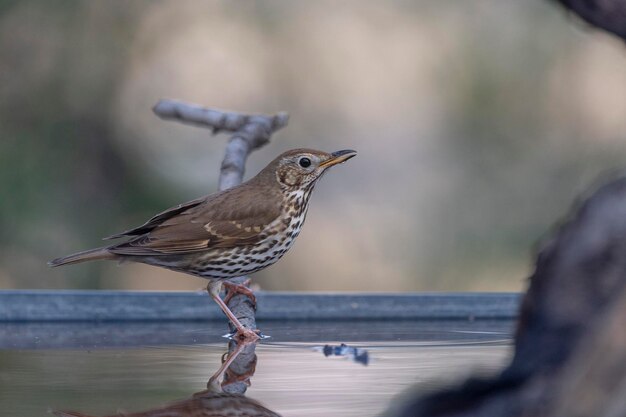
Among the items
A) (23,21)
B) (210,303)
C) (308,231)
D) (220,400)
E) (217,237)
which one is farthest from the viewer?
(308,231)

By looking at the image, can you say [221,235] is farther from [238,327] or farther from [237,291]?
[238,327]

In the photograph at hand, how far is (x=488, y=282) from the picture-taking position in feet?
24.2

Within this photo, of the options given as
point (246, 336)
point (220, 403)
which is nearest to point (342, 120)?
point (246, 336)

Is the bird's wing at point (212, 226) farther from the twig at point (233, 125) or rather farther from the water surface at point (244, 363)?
the water surface at point (244, 363)

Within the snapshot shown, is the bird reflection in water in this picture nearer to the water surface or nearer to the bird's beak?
the water surface

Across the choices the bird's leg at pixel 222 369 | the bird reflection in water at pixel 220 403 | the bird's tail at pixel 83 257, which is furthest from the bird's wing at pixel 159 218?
the bird reflection in water at pixel 220 403

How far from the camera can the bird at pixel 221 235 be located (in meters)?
3.82

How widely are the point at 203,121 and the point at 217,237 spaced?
1.29 feet

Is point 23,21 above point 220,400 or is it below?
above

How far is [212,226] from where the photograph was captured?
3.94 metres

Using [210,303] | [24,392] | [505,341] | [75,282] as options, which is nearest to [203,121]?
[210,303]

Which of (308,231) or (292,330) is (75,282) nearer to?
(308,231)

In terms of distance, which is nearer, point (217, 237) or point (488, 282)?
point (217, 237)

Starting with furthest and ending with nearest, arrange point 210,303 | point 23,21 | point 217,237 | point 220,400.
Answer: point 23,21 < point 217,237 < point 210,303 < point 220,400
